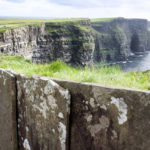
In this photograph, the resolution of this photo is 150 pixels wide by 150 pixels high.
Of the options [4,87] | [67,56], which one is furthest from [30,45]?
[4,87]

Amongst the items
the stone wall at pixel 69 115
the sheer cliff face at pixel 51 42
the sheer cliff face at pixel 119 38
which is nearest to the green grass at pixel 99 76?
the stone wall at pixel 69 115

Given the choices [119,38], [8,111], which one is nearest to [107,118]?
[8,111]

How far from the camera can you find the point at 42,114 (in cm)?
352

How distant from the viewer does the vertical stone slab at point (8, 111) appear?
155 inches

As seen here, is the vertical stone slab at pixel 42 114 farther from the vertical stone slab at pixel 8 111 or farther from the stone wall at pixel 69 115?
the vertical stone slab at pixel 8 111

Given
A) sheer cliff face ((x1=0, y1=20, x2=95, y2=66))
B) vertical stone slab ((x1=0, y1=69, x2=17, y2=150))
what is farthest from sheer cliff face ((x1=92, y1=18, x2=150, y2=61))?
vertical stone slab ((x1=0, y1=69, x2=17, y2=150))

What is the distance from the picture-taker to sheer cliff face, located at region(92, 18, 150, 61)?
165250 millimetres

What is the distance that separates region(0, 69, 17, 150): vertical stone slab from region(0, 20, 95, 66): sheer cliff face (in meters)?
66.8

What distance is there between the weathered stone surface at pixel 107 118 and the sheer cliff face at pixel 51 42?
68.1 m

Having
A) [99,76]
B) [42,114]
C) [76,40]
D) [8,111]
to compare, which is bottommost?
[76,40]

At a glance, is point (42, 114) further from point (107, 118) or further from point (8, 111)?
point (107, 118)

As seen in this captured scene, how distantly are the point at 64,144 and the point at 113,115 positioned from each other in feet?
2.93

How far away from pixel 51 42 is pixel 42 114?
362ft

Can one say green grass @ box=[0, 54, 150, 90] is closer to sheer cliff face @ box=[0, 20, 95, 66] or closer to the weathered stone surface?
the weathered stone surface
